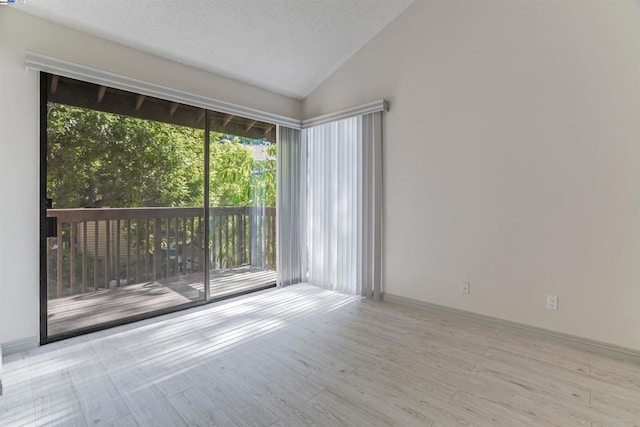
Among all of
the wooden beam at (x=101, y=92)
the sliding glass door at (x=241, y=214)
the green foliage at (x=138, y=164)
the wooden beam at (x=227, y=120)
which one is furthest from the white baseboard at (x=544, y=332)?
the wooden beam at (x=101, y=92)

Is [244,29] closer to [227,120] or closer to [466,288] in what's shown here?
[227,120]

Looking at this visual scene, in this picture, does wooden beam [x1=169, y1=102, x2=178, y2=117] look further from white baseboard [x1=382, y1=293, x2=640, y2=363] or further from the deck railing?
white baseboard [x1=382, y1=293, x2=640, y2=363]

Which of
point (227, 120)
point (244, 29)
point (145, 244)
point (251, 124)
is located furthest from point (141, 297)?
point (244, 29)

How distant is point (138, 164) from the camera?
3012 mm

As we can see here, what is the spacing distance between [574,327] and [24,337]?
165 inches

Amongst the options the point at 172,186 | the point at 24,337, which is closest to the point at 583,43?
the point at 172,186

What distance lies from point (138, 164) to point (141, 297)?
4.35ft

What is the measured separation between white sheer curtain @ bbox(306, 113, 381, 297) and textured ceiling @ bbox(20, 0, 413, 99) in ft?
2.76

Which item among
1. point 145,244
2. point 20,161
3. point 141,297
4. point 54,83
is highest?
point 54,83

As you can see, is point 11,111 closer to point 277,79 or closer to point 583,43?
point 277,79

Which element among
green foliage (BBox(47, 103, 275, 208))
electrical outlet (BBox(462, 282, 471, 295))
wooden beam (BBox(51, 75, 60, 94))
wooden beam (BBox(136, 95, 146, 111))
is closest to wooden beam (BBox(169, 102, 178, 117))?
green foliage (BBox(47, 103, 275, 208))

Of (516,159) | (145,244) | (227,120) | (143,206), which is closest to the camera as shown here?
(516,159)

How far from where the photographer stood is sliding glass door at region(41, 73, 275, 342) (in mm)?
2568

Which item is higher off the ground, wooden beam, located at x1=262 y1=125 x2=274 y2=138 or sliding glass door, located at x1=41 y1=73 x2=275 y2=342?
wooden beam, located at x1=262 y1=125 x2=274 y2=138
